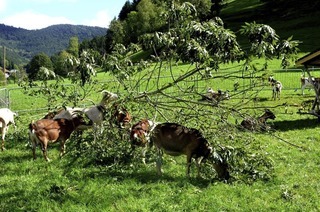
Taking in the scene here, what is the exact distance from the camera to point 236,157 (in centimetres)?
929

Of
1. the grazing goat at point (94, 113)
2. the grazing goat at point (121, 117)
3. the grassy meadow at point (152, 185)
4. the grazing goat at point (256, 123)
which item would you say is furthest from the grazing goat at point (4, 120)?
the grazing goat at point (256, 123)

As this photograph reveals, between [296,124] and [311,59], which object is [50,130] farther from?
[311,59]

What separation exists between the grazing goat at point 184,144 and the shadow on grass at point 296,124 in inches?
262

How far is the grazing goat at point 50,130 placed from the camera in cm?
1005

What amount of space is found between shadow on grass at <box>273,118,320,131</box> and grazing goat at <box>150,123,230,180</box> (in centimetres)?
666

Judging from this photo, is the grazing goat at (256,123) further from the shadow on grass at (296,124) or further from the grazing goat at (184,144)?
the grazing goat at (184,144)

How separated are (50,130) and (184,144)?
3.58 meters

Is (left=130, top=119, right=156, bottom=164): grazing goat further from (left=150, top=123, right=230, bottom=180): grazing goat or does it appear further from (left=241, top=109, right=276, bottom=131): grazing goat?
(left=241, top=109, right=276, bottom=131): grazing goat

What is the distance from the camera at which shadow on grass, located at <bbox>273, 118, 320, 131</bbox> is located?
14.9 meters

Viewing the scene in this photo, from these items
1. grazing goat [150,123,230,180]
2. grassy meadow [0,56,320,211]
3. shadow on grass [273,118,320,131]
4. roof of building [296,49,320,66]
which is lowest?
grassy meadow [0,56,320,211]

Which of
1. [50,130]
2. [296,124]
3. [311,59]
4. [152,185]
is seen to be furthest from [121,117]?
[311,59]

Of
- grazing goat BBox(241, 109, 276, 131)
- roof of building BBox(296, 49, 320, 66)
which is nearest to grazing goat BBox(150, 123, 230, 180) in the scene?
grazing goat BBox(241, 109, 276, 131)

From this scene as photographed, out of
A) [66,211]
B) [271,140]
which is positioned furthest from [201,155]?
[271,140]

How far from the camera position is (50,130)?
10281mm
